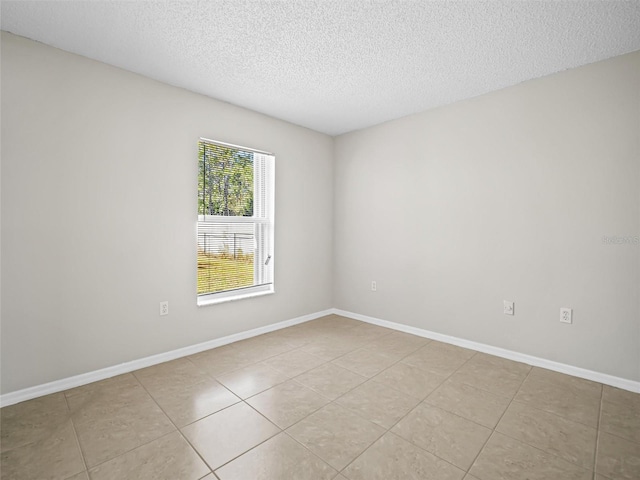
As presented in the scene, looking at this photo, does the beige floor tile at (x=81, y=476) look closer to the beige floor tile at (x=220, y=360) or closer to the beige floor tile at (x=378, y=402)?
the beige floor tile at (x=220, y=360)

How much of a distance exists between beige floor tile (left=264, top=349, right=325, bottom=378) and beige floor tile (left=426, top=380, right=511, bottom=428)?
0.99 m

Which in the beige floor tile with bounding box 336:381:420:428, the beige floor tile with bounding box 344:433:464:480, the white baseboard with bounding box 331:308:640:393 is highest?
the white baseboard with bounding box 331:308:640:393

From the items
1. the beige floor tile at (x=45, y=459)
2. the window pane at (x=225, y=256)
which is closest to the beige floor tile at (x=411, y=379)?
the window pane at (x=225, y=256)

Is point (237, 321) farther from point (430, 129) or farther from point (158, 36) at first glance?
point (430, 129)

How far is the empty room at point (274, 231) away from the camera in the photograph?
1771 millimetres

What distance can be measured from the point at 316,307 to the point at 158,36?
321 cm

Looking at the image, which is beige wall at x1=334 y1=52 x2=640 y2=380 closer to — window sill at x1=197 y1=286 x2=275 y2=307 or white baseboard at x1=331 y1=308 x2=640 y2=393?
white baseboard at x1=331 y1=308 x2=640 y2=393

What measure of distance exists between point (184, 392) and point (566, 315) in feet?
9.85

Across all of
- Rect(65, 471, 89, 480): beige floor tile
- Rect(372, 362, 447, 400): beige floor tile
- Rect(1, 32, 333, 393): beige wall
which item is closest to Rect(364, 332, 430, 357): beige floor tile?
Rect(372, 362, 447, 400): beige floor tile

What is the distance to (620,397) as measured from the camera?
2.18 m

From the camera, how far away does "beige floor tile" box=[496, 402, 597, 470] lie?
163 centimetres

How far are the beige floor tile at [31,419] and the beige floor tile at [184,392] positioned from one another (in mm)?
492

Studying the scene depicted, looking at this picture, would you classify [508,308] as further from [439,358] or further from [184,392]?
[184,392]

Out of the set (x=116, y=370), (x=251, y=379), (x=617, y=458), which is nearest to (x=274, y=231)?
(x=251, y=379)
